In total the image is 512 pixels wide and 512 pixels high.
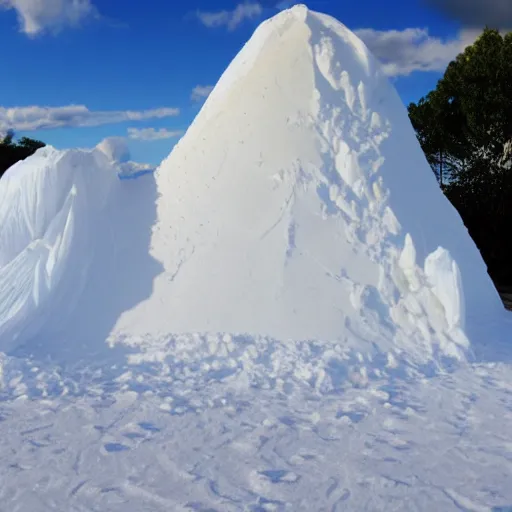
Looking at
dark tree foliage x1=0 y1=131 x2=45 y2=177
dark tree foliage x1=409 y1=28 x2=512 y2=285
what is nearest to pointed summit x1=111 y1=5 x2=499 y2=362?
dark tree foliage x1=409 y1=28 x2=512 y2=285

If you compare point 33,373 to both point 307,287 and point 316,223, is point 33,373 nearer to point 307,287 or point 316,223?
point 307,287

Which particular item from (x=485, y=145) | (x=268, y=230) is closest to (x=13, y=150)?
(x=485, y=145)

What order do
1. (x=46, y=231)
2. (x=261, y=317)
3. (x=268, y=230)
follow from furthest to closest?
1. (x=46, y=231)
2. (x=268, y=230)
3. (x=261, y=317)

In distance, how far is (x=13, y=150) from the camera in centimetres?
2462

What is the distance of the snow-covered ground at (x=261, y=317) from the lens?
341 cm

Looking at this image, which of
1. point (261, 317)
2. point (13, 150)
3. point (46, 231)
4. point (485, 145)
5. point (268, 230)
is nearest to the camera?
point (261, 317)

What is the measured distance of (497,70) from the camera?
1599 centimetres

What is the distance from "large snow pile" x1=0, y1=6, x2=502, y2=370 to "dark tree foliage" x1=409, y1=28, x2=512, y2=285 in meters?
9.56

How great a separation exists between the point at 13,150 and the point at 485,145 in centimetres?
1878

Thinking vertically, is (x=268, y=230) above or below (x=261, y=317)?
above

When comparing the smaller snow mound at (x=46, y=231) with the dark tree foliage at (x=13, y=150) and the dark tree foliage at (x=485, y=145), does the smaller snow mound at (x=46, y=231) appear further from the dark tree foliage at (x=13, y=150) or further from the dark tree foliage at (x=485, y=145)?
the dark tree foliage at (x=13, y=150)

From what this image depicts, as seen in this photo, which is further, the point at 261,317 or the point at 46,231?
the point at 46,231

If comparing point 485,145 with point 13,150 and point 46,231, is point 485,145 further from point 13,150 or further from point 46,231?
point 13,150

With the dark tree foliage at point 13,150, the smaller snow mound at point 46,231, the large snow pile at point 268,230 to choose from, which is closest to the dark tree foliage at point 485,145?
the large snow pile at point 268,230
